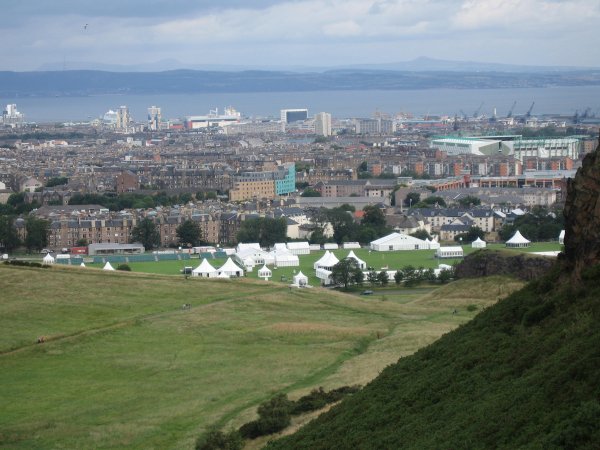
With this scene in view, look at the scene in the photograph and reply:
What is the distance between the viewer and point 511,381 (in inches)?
538

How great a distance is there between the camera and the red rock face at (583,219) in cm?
1518

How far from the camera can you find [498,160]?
10881cm

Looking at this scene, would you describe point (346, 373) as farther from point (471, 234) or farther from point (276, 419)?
point (471, 234)

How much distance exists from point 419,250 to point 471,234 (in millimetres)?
4568

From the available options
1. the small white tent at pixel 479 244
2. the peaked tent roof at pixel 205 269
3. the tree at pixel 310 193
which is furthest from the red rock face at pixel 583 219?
the tree at pixel 310 193

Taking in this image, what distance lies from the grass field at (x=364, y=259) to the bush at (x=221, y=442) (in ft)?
98.2

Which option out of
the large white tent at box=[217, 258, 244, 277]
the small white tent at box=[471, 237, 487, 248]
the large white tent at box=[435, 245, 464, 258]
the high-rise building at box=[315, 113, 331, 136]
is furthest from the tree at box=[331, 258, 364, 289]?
the high-rise building at box=[315, 113, 331, 136]

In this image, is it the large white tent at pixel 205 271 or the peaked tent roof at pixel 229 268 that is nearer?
the large white tent at pixel 205 271

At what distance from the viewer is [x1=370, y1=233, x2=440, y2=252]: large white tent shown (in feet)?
199

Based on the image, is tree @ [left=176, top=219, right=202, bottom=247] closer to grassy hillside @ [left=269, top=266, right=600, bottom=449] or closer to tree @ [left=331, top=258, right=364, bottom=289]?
tree @ [left=331, top=258, right=364, bottom=289]

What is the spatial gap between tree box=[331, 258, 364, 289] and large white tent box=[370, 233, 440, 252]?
13180 mm

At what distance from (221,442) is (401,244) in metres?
43.5

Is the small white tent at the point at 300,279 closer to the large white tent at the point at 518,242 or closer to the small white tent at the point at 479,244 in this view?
the large white tent at the point at 518,242

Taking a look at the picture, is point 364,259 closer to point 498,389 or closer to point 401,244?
point 401,244
